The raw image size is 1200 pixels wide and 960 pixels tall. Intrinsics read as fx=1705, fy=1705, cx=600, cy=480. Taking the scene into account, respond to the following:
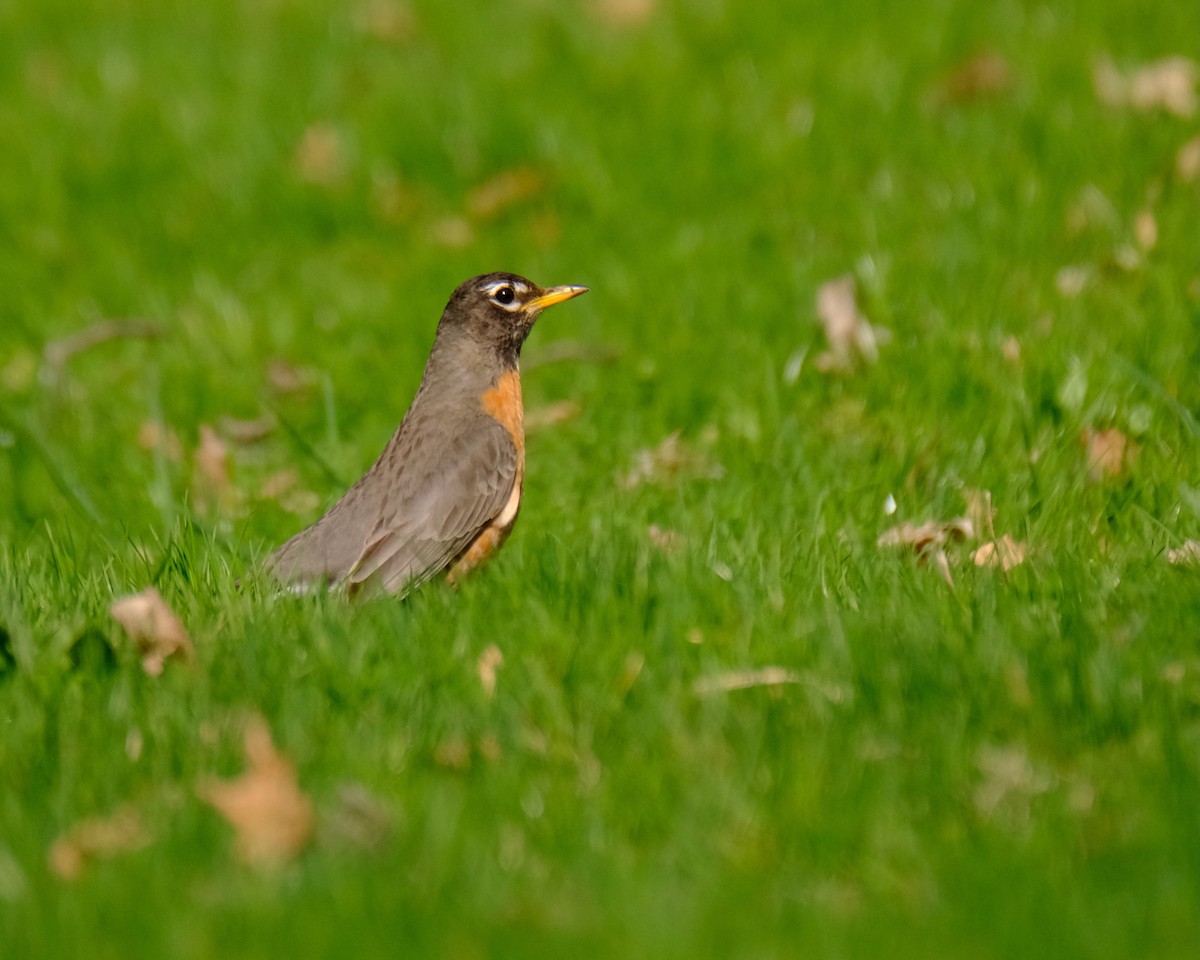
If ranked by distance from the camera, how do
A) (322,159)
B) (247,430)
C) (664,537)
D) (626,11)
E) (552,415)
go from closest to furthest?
(664,537), (552,415), (247,430), (322,159), (626,11)

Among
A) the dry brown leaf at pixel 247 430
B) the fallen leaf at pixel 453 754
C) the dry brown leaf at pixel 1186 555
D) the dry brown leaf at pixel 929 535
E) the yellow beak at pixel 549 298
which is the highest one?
the fallen leaf at pixel 453 754

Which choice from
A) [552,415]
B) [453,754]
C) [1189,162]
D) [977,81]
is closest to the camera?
[453,754]

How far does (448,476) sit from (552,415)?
143 cm

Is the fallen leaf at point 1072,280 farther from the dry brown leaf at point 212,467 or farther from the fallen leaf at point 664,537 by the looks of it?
the dry brown leaf at point 212,467

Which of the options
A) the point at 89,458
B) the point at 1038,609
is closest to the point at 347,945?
the point at 1038,609

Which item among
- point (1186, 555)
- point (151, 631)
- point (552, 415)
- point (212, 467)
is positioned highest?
point (151, 631)

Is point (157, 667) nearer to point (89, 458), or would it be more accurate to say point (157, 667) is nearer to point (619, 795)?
point (619, 795)

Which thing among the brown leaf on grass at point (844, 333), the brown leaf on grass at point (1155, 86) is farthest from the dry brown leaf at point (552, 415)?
the brown leaf on grass at point (1155, 86)

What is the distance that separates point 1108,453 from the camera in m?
5.38

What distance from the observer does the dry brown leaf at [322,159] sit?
8656 millimetres

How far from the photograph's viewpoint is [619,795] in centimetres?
345

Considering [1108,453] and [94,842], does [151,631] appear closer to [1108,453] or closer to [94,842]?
[94,842]

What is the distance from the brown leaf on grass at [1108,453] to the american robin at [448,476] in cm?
176

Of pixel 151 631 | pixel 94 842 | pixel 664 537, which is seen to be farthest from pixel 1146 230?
pixel 94 842
